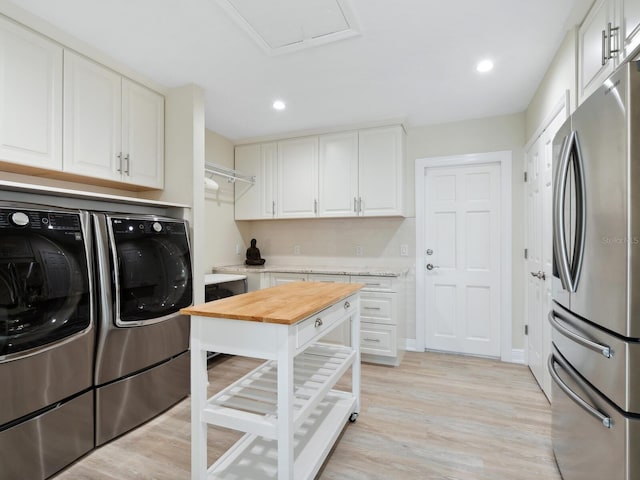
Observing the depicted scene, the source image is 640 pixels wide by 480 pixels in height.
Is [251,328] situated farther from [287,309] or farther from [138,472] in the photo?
[138,472]

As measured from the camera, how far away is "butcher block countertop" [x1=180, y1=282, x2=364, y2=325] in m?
1.38

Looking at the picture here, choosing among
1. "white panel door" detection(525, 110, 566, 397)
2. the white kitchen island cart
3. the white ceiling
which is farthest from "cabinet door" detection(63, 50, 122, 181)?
"white panel door" detection(525, 110, 566, 397)

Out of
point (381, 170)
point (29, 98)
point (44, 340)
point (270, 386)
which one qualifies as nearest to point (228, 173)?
point (381, 170)

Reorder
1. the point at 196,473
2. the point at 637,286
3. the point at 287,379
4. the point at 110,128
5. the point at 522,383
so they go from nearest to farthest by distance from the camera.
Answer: the point at 637,286, the point at 287,379, the point at 196,473, the point at 110,128, the point at 522,383

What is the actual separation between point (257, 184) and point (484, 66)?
264cm

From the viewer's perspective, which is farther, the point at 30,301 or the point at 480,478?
the point at 480,478

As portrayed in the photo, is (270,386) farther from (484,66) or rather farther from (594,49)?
(484,66)

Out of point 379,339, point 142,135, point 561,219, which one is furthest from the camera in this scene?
point 379,339

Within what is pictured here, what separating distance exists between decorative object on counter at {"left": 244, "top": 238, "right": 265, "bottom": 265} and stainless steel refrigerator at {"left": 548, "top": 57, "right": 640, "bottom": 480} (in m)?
3.12

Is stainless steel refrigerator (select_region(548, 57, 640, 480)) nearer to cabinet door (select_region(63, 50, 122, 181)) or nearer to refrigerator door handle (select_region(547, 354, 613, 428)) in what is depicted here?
refrigerator door handle (select_region(547, 354, 613, 428))

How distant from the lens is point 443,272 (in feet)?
11.7

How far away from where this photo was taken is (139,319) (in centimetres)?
212

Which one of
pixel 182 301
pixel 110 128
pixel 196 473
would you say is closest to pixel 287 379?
pixel 196 473

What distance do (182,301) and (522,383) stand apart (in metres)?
2.89
